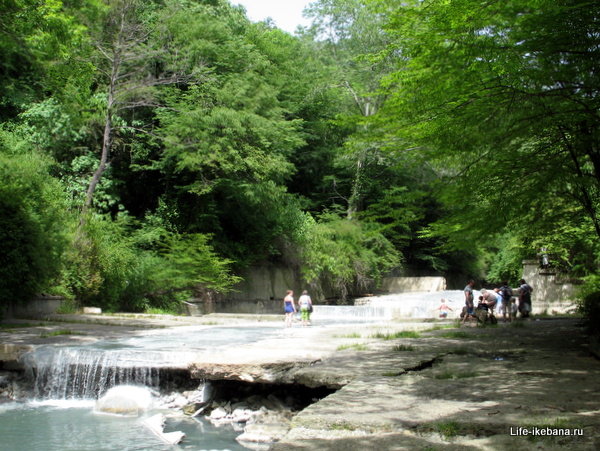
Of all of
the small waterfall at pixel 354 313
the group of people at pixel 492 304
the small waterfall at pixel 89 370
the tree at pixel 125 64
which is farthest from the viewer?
the small waterfall at pixel 354 313

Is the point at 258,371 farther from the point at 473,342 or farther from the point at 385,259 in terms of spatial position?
the point at 385,259

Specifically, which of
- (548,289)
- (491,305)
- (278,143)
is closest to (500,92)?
(491,305)

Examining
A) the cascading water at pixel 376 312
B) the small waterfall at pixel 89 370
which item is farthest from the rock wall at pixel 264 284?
the small waterfall at pixel 89 370

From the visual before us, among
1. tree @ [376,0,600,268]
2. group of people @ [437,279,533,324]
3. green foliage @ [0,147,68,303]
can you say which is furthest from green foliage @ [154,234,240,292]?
tree @ [376,0,600,268]

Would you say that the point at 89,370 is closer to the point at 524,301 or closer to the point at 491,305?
the point at 491,305

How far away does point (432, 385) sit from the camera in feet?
23.5

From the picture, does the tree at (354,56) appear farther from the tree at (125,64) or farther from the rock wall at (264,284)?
the tree at (125,64)

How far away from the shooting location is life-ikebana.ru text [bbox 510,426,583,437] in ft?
16.0

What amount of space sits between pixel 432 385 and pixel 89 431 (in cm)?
537

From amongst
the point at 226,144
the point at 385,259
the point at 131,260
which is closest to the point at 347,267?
the point at 385,259

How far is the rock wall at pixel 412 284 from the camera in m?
38.6

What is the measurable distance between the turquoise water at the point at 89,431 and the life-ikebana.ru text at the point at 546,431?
13.4ft

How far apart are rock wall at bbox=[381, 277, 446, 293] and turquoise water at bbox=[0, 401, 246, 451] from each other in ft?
102

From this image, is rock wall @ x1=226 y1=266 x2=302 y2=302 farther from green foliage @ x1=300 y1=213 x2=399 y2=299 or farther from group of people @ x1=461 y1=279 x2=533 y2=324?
group of people @ x1=461 y1=279 x2=533 y2=324
